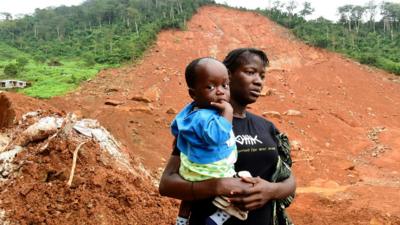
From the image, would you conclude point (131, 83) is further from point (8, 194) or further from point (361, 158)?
point (8, 194)

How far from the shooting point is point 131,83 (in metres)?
17.9

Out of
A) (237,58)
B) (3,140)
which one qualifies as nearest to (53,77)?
(3,140)

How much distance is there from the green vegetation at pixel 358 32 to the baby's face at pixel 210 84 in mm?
22578

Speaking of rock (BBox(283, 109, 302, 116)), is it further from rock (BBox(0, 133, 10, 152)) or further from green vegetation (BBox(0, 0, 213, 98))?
rock (BBox(0, 133, 10, 152))

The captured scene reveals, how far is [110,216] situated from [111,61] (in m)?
18.8

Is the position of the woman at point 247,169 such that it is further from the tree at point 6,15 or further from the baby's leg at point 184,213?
the tree at point 6,15

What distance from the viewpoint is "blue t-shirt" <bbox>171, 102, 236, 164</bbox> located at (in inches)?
60.4

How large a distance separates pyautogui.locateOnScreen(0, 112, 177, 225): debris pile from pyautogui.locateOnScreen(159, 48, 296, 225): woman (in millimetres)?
2910

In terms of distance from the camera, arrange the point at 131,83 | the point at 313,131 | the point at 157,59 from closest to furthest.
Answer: the point at 313,131 → the point at 131,83 → the point at 157,59

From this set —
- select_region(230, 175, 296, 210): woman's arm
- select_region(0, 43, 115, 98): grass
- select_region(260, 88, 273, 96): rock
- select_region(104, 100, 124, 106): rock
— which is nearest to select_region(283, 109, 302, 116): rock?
select_region(260, 88, 273, 96): rock

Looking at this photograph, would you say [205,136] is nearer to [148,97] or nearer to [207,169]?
[207,169]

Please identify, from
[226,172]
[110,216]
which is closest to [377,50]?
[110,216]

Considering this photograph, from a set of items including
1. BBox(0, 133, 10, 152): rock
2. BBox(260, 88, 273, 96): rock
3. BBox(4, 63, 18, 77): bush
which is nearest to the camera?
BBox(0, 133, 10, 152): rock

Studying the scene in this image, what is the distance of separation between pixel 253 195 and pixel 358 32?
1258 inches
